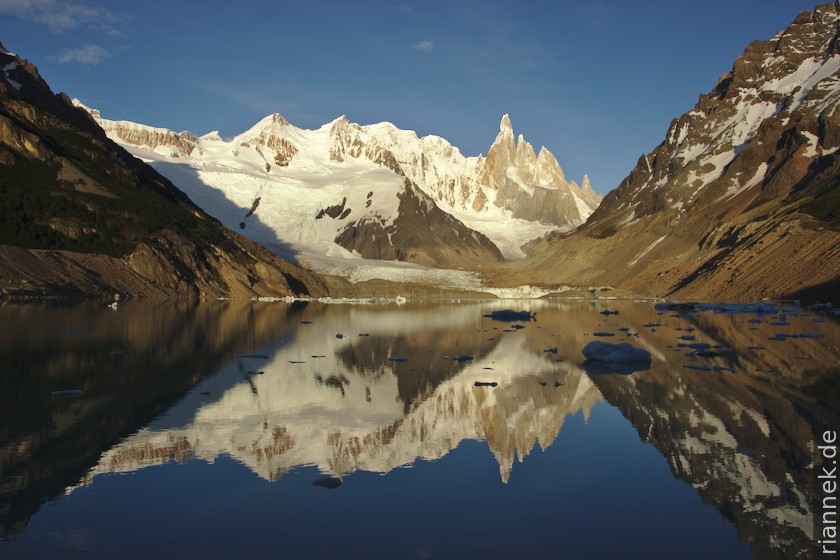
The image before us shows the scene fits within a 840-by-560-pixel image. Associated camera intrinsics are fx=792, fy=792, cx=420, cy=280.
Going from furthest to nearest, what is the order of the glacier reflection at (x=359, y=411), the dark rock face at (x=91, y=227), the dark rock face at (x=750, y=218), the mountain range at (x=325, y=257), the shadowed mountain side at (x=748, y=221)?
the dark rock face at (x=750, y=218)
the shadowed mountain side at (x=748, y=221)
the mountain range at (x=325, y=257)
the dark rock face at (x=91, y=227)
the glacier reflection at (x=359, y=411)

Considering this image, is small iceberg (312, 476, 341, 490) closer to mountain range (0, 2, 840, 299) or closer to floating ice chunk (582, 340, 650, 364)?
floating ice chunk (582, 340, 650, 364)

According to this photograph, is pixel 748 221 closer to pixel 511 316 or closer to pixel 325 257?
pixel 511 316

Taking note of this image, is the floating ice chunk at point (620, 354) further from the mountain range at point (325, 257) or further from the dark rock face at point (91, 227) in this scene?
the mountain range at point (325, 257)

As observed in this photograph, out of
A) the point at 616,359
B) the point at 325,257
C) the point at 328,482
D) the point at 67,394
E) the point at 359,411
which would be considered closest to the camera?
the point at 328,482

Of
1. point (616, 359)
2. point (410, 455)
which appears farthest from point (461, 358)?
point (410, 455)

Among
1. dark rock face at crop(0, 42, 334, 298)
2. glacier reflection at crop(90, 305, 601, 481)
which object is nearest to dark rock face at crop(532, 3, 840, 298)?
dark rock face at crop(0, 42, 334, 298)

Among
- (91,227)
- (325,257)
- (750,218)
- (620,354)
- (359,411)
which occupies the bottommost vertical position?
(359,411)

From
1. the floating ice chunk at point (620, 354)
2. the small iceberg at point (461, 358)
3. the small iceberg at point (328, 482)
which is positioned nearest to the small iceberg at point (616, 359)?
the floating ice chunk at point (620, 354)
